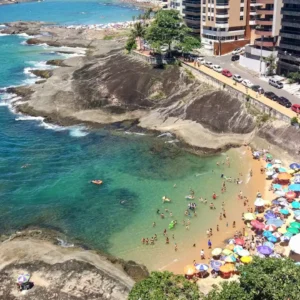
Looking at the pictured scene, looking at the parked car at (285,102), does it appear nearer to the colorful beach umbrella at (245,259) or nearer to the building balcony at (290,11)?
the building balcony at (290,11)

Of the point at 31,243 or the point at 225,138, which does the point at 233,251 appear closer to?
the point at 31,243

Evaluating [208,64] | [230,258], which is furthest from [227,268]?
[208,64]

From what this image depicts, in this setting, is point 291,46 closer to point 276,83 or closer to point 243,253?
point 276,83

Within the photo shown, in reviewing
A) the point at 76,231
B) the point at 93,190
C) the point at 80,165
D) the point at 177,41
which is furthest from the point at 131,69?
the point at 76,231

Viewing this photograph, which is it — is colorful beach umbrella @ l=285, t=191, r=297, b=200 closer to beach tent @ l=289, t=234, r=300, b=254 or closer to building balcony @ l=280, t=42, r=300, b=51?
beach tent @ l=289, t=234, r=300, b=254

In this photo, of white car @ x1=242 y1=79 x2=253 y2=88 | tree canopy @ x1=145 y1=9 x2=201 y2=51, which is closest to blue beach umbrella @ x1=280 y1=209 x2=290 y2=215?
white car @ x1=242 y1=79 x2=253 y2=88

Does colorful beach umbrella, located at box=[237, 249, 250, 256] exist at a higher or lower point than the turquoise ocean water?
higher

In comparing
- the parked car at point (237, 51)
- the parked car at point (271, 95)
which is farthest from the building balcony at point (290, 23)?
the parked car at point (237, 51)
